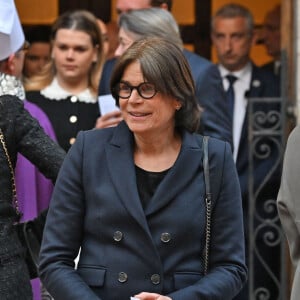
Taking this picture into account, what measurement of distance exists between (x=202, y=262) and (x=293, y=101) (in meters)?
3.06

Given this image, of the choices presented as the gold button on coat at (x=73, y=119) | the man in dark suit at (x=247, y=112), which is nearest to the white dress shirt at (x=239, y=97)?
the man in dark suit at (x=247, y=112)

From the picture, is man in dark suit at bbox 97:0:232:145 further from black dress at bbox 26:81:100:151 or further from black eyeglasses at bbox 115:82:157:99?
black eyeglasses at bbox 115:82:157:99

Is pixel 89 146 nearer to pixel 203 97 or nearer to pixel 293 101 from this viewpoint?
pixel 203 97

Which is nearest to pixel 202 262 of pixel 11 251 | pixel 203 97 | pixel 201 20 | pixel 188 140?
pixel 188 140

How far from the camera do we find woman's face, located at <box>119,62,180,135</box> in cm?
436

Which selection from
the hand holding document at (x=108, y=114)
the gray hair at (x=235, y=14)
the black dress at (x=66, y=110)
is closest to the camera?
the hand holding document at (x=108, y=114)

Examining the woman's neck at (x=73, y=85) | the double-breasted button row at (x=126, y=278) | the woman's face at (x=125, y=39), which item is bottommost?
the double-breasted button row at (x=126, y=278)

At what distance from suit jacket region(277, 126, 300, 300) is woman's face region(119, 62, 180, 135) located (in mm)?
489

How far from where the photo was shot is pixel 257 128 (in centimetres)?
743

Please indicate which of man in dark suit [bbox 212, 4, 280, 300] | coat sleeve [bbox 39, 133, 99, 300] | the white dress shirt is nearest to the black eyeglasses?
coat sleeve [bbox 39, 133, 99, 300]

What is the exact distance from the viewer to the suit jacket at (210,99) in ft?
19.6

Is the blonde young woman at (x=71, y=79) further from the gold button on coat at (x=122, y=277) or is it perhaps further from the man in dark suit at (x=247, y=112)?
the gold button on coat at (x=122, y=277)

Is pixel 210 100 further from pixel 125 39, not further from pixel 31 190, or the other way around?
pixel 31 190

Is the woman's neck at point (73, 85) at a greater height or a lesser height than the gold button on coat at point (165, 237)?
greater
